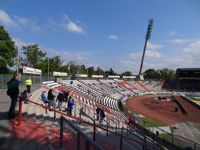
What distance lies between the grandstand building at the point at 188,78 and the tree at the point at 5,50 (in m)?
59.9

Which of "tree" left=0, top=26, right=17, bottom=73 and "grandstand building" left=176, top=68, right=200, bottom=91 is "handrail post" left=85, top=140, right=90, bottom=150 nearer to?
"tree" left=0, top=26, right=17, bottom=73

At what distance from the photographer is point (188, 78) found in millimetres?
89188

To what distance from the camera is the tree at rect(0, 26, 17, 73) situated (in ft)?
161

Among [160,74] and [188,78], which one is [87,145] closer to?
[188,78]

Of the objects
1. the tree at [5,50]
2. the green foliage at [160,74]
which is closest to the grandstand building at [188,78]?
the green foliage at [160,74]

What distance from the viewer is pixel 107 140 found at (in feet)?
44.5

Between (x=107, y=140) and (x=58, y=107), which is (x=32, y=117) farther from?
(x=58, y=107)

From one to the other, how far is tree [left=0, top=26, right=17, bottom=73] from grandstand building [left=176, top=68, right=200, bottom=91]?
196 feet

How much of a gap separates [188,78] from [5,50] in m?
63.5

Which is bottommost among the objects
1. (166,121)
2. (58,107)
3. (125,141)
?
(166,121)

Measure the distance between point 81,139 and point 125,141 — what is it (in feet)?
35.6

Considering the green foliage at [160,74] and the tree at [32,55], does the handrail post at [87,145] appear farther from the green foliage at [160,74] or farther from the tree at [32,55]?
the green foliage at [160,74]

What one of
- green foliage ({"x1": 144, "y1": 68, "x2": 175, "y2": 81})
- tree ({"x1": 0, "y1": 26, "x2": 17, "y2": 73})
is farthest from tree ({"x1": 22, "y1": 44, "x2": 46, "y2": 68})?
green foliage ({"x1": 144, "y1": 68, "x2": 175, "y2": 81})

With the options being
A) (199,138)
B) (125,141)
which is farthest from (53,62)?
(125,141)
